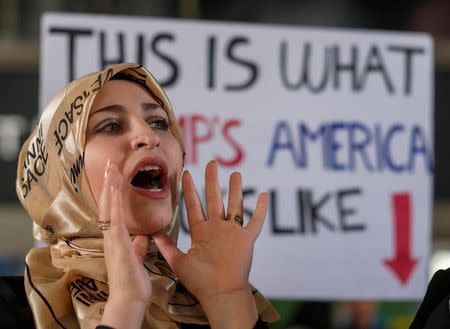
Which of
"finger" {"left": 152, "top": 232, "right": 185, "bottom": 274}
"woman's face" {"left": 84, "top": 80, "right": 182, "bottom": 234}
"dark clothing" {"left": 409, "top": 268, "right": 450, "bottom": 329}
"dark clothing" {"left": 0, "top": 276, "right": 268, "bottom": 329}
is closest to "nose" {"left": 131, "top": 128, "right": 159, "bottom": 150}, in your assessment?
"woman's face" {"left": 84, "top": 80, "right": 182, "bottom": 234}

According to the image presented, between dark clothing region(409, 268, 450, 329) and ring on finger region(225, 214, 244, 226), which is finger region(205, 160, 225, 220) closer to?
ring on finger region(225, 214, 244, 226)

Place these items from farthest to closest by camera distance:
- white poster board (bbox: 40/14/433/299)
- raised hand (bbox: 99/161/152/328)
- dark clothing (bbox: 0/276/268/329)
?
white poster board (bbox: 40/14/433/299) < dark clothing (bbox: 0/276/268/329) < raised hand (bbox: 99/161/152/328)

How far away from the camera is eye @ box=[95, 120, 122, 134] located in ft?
3.74

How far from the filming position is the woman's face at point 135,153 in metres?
1.10

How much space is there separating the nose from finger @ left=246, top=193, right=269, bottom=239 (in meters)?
0.14

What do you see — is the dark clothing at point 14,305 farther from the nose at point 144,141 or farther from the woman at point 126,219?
the nose at point 144,141

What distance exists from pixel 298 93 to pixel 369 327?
1.31 metres

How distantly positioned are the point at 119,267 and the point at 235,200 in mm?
174

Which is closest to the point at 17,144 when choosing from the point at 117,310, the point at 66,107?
the point at 66,107

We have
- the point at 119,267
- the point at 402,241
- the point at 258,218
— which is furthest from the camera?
the point at 402,241

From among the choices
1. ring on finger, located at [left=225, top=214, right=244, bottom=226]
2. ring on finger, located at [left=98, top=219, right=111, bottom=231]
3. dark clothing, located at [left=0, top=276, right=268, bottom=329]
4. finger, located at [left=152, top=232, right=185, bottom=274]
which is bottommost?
dark clothing, located at [left=0, top=276, right=268, bottom=329]

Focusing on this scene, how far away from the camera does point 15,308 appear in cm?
112

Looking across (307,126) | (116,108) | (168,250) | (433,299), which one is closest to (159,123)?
(116,108)

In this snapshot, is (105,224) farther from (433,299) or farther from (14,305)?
(433,299)
